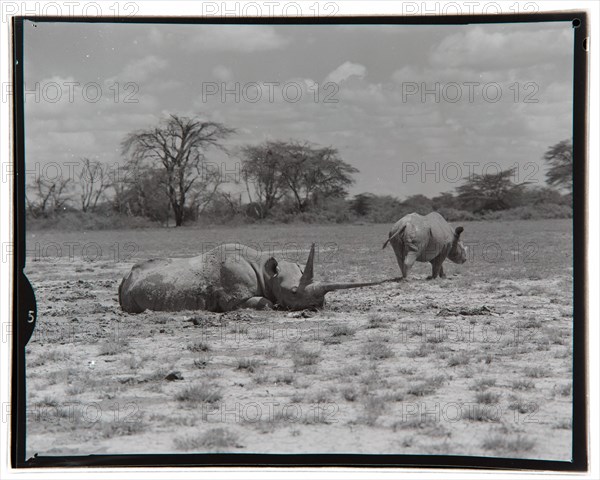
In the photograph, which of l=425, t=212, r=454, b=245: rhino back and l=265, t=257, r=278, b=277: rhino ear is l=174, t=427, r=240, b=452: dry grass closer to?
l=265, t=257, r=278, b=277: rhino ear

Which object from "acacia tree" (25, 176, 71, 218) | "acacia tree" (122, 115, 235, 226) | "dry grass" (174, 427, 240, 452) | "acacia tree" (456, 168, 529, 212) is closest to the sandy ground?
"dry grass" (174, 427, 240, 452)

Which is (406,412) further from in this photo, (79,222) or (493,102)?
(79,222)

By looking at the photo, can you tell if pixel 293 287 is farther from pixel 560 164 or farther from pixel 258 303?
pixel 560 164

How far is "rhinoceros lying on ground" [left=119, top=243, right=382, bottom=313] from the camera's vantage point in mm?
10289

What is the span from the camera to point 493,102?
9.57 m

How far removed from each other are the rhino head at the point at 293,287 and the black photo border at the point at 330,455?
140 inches

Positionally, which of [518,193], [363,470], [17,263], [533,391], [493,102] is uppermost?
[493,102]

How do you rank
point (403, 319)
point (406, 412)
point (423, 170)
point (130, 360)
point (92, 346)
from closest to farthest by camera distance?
point (406, 412), point (130, 360), point (92, 346), point (403, 319), point (423, 170)

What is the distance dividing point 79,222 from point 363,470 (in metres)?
6.80

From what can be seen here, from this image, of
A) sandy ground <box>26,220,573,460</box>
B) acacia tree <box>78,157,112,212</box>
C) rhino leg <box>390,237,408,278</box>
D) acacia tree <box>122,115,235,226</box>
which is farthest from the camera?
rhino leg <box>390,237,408,278</box>

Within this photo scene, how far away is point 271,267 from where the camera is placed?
10391mm

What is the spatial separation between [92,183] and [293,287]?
139 inches

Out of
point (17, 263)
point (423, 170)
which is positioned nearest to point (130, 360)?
point (17, 263)

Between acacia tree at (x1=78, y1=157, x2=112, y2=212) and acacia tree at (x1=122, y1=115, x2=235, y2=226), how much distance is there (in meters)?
0.49
